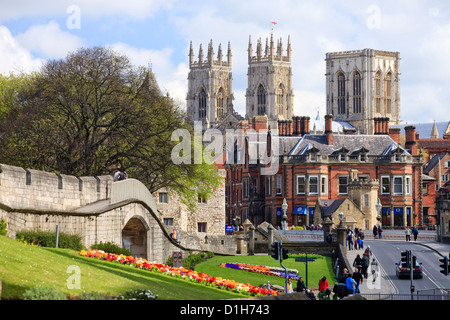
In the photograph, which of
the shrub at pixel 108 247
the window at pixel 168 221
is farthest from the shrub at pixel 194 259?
the shrub at pixel 108 247

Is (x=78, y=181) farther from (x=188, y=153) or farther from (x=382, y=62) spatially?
(x=382, y=62)

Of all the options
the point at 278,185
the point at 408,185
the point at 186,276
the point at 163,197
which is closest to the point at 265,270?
the point at 186,276

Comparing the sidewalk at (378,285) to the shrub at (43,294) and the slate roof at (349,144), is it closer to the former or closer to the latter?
the shrub at (43,294)

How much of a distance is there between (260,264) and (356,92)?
128 metres

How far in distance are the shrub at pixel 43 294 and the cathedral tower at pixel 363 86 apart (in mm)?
157435

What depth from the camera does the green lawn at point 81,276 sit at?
64.1 feet

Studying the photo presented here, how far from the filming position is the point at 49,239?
2834 cm

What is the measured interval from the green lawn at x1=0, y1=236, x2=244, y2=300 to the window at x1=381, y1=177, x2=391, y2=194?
216 feet

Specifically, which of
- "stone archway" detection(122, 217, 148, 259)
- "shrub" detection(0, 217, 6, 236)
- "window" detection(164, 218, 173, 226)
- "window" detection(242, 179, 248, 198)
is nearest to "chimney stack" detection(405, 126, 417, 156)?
"window" detection(242, 179, 248, 198)

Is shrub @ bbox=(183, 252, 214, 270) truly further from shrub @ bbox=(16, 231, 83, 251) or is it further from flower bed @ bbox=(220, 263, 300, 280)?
shrub @ bbox=(16, 231, 83, 251)

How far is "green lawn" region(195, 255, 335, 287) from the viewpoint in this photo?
44.5m

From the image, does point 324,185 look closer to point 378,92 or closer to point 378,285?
point 378,285

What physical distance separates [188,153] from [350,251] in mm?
13579
